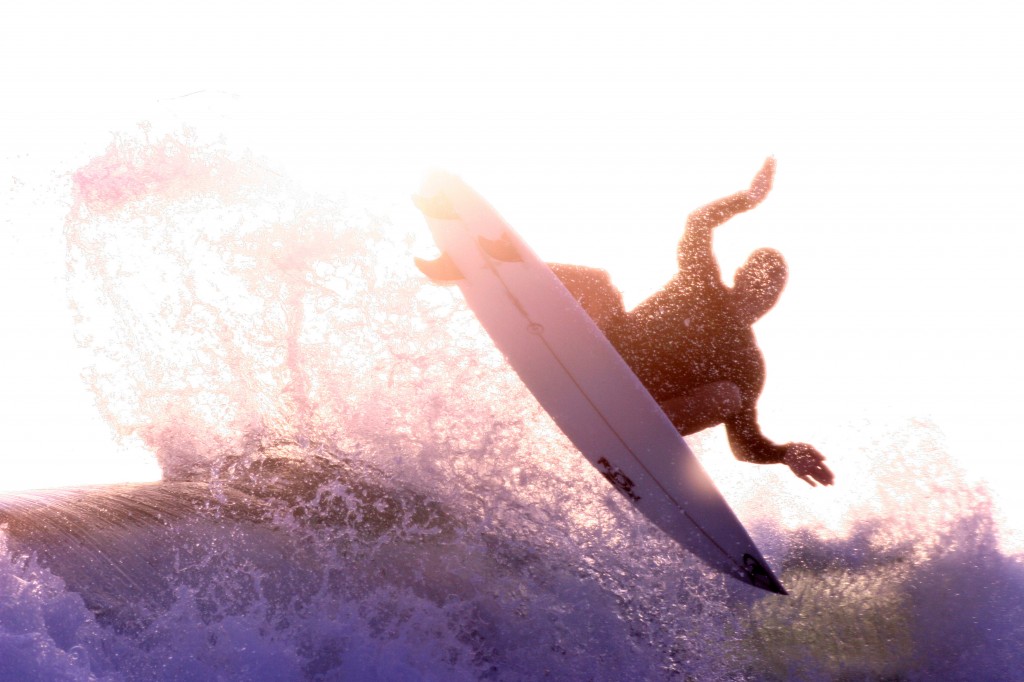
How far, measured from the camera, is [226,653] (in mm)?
2949

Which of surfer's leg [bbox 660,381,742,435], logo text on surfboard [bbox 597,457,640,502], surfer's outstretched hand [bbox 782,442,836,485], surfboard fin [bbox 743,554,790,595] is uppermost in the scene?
surfer's leg [bbox 660,381,742,435]

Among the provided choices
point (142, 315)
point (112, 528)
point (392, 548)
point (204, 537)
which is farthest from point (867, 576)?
point (142, 315)

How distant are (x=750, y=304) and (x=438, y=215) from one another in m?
1.64

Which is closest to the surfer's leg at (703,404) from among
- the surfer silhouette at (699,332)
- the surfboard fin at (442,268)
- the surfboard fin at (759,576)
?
the surfer silhouette at (699,332)

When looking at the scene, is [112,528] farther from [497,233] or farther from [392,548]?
[497,233]

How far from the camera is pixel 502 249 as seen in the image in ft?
10.4

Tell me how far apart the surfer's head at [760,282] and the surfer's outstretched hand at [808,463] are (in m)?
0.76

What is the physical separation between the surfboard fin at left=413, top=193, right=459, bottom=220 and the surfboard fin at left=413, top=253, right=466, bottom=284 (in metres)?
0.22

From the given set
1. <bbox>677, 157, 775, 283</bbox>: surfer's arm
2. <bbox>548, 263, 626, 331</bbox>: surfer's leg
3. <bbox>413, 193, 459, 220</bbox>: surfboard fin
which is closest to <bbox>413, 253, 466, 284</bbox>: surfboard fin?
<bbox>413, 193, 459, 220</bbox>: surfboard fin

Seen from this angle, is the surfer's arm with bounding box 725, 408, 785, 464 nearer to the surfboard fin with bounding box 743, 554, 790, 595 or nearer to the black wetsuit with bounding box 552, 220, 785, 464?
the black wetsuit with bounding box 552, 220, 785, 464

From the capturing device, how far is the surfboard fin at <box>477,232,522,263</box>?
10.3 feet

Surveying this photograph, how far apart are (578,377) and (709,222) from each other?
3.24 feet

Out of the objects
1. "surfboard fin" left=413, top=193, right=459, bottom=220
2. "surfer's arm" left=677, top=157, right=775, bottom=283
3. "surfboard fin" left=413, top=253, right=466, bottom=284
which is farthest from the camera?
"surfboard fin" left=413, top=253, right=466, bottom=284

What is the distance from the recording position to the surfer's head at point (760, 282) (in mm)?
3248
